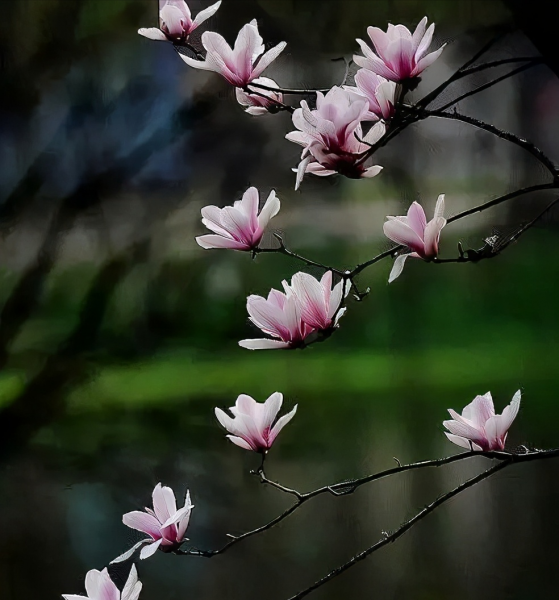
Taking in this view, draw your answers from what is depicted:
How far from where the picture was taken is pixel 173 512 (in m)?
0.65

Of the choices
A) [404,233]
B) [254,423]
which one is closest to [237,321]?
[254,423]

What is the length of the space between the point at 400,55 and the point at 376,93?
0.12 feet

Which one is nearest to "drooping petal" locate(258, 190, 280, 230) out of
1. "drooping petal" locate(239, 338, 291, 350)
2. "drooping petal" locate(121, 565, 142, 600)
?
"drooping petal" locate(239, 338, 291, 350)

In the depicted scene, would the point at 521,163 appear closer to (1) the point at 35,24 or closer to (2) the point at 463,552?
(2) the point at 463,552

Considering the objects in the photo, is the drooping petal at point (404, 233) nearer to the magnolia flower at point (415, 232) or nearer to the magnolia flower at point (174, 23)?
the magnolia flower at point (415, 232)

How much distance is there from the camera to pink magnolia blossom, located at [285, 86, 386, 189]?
50 centimetres

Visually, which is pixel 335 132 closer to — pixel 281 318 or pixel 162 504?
pixel 281 318

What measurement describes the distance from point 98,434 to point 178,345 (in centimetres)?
16

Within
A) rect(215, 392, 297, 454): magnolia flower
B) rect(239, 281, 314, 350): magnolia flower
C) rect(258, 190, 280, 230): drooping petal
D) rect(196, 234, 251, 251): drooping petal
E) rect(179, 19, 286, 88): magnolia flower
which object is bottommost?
rect(215, 392, 297, 454): magnolia flower

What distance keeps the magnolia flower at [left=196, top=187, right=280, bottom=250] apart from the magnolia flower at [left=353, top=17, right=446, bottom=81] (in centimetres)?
14

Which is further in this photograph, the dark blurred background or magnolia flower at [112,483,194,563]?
the dark blurred background

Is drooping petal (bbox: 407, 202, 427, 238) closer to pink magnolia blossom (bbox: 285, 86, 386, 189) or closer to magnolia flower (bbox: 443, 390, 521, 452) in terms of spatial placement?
pink magnolia blossom (bbox: 285, 86, 386, 189)

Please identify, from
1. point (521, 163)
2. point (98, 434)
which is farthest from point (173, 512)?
point (521, 163)

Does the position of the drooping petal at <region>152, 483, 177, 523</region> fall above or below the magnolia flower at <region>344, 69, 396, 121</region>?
below
